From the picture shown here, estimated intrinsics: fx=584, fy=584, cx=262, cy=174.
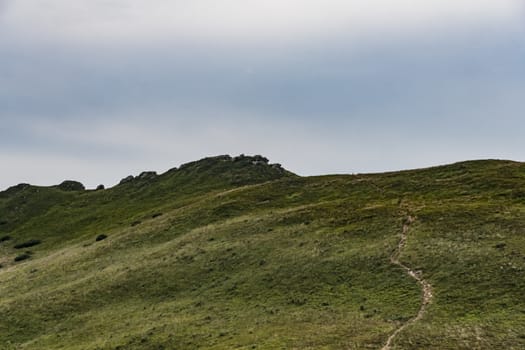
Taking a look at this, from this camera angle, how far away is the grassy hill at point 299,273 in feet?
147

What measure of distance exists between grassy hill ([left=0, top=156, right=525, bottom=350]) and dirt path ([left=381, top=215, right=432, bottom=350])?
434mm

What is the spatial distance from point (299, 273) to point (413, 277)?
12343 millimetres

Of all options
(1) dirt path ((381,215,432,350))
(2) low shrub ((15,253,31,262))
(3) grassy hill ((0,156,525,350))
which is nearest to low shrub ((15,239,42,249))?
(3) grassy hill ((0,156,525,350))

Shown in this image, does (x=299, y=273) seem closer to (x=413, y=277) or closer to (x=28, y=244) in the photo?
(x=413, y=277)

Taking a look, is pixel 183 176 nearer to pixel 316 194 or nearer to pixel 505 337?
pixel 316 194

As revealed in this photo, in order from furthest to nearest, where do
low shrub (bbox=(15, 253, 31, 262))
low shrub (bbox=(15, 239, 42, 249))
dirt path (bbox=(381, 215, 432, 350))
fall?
low shrub (bbox=(15, 239, 42, 249)) < low shrub (bbox=(15, 253, 31, 262)) < dirt path (bbox=(381, 215, 432, 350))

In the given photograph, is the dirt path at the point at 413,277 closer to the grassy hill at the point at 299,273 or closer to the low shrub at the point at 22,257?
the grassy hill at the point at 299,273

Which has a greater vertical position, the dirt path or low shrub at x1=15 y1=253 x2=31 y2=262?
low shrub at x1=15 y1=253 x2=31 y2=262

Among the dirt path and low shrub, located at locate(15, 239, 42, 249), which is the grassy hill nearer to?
the dirt path

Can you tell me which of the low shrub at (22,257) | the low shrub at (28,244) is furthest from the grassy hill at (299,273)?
the low shrub at (28,244)

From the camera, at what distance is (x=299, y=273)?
5984cm

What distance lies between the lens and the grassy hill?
147 feet

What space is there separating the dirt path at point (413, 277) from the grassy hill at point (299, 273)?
0.43 meters

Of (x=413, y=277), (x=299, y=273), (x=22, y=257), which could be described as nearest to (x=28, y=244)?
(x=22, y=257)
